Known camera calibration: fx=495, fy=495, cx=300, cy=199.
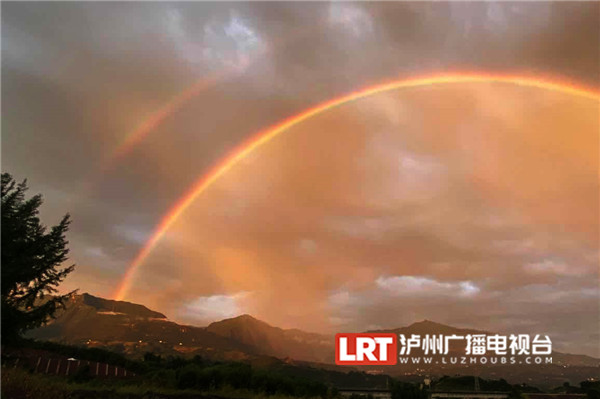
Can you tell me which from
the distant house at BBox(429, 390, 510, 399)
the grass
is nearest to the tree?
the grass

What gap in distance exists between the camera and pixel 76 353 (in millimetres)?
46094

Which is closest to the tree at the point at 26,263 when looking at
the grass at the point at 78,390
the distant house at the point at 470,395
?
the grass at the point at 78,390

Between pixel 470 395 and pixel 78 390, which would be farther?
pixel 470 395

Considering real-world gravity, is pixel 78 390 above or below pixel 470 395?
below

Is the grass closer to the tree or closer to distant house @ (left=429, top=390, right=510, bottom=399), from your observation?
the tree

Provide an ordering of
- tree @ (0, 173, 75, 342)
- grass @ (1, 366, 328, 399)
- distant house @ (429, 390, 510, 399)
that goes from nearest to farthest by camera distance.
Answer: grass @ (1, 366, 328, 399), tree @ (0, 173, 75, 342), distant house @ (429, 390, 510, 399)

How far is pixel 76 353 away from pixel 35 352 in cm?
1047

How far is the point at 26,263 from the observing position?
86.5 ft

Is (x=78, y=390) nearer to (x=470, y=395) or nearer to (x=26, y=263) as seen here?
(x=26, y=263)

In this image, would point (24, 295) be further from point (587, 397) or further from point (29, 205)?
point (587, 397)

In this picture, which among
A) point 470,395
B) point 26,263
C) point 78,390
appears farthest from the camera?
point 470,395

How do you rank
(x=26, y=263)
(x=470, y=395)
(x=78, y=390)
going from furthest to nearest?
(x=470, y=395) < (x=26, y=263) < (x=78, y=390)

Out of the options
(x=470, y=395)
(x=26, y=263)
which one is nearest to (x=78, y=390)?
(x=26, y=263)

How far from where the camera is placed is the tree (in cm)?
2592
